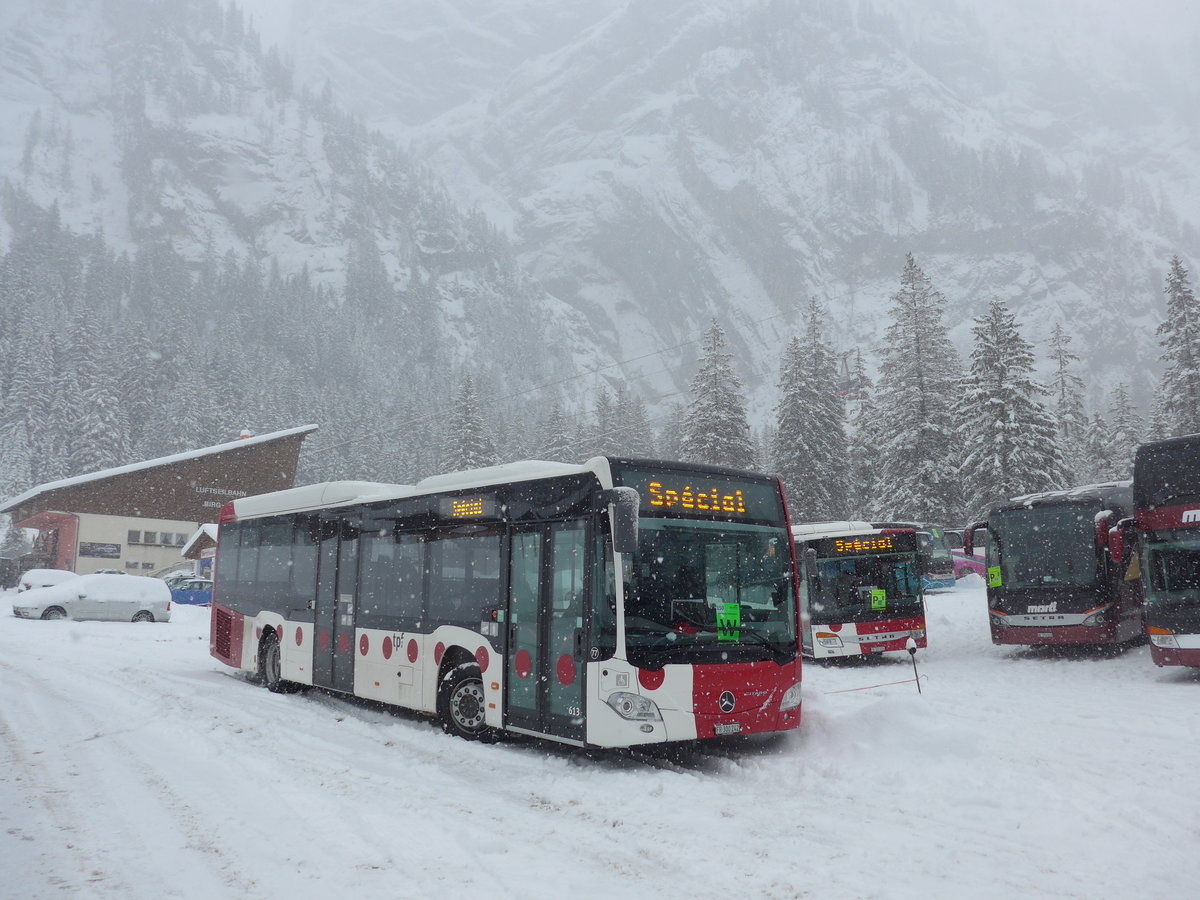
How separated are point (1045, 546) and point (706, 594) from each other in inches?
460

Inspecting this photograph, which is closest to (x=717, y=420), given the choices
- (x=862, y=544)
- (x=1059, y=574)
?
(x=862, y=544)

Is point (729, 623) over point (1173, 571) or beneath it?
beneath

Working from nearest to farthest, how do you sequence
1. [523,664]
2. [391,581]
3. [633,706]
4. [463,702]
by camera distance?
[633,706] → [523,664] → [463,702] → [391,581]

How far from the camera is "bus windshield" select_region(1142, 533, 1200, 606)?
497 inches

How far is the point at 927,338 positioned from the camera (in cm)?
4459

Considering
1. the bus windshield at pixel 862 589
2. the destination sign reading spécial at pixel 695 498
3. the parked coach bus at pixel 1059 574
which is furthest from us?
the bus windshield at pixel 862 589

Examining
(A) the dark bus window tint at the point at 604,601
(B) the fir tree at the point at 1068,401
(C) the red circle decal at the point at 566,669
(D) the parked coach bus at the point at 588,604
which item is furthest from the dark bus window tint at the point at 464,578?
(B) the fir tree at the point at 1068,401

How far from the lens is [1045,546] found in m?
17.1

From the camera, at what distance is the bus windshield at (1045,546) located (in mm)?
16672

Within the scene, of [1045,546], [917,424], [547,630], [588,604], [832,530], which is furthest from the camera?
[917,424]

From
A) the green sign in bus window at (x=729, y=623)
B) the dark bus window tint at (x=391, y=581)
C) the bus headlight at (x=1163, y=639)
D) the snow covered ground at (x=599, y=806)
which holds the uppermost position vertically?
the dark bus window tint at (x=391, y=581)

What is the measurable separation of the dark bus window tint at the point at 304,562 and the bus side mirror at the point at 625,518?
710 cm

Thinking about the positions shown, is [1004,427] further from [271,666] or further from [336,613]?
[336,613]

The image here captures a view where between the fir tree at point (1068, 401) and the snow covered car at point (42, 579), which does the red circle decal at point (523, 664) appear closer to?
the snow covered car at point (42, 579)
